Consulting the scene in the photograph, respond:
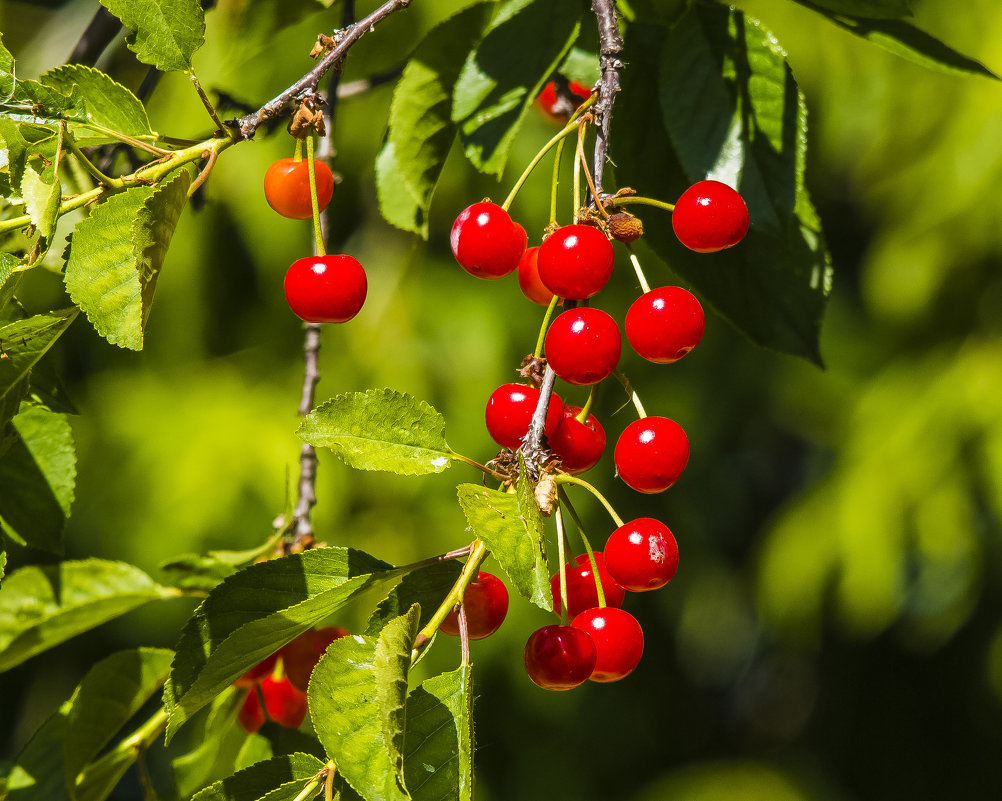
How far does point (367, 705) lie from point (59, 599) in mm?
657

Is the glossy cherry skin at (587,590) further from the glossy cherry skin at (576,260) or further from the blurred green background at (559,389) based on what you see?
the blurred green background at (559,389)

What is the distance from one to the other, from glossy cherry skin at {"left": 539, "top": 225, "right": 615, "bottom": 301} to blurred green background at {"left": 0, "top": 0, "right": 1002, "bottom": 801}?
1377 millimetres

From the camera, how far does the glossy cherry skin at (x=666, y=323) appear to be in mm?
721

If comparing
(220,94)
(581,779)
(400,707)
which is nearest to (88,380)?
(220,94)

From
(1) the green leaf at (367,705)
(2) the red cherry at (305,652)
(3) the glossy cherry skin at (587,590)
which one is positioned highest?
(1) the green leaf at (367,705)

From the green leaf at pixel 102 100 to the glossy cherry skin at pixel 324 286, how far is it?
16 centimetres

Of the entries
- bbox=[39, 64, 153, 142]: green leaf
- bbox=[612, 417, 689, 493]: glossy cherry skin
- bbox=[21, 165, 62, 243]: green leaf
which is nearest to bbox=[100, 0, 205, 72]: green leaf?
bbox=[39, 64, 153, 142]: green leaf

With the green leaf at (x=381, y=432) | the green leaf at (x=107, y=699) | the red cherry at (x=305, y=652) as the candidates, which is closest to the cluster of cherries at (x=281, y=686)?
the red cherry at (x=305, y=652)

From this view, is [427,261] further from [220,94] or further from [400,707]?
[400,707]

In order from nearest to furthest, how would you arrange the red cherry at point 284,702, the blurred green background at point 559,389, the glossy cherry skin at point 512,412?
the glossy cherry skin at point 512,412 → the red cherry at point 284,702 → the blurred green background at point 559,389

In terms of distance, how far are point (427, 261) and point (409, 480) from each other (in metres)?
0.69

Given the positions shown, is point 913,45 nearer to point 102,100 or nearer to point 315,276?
point 315,276

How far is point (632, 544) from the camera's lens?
715 mm

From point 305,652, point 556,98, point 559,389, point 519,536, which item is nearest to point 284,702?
point 305,652
